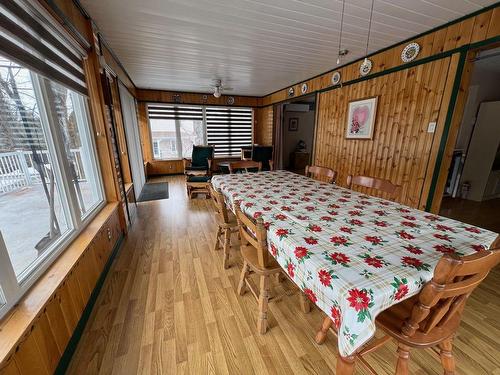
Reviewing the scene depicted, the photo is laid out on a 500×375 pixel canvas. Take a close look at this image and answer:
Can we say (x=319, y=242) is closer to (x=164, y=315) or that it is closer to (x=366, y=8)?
(x=164, y=315)

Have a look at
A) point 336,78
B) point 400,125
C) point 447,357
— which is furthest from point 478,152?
point 447,357

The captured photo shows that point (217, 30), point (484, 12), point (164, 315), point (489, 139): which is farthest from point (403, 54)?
point (164, 315)

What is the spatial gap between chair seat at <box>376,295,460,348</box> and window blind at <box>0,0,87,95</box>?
2149 millimetres

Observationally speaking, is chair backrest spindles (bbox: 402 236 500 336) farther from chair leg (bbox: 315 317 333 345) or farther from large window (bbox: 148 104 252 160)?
large window (bbox: 148 104 252 160)

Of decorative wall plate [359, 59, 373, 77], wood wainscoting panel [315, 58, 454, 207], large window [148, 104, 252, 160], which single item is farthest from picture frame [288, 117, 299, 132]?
decorative wall plate [359, 59, 373, 77]

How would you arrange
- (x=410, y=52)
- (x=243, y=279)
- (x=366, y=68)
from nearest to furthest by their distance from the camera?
1. (x=243, y=279)
2. (x=410, y=52)
3. (x=366, y=68)

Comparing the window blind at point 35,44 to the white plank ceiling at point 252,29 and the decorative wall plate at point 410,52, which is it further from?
the decorative wall plate at point 410,52

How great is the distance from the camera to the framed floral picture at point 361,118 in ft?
9.60

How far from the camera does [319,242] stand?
39.0 inches

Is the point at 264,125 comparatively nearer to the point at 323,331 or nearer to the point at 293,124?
the point at 293,124

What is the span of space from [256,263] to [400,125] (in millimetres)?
2611

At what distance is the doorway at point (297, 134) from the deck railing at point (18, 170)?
6.12 metres

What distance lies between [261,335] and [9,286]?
135cm

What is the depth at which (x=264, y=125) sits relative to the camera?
640cm
